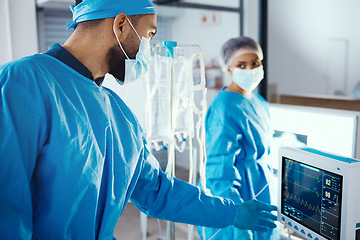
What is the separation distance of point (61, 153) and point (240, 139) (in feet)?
3.17

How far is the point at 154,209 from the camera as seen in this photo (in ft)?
3.85

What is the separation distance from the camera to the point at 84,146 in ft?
2.81

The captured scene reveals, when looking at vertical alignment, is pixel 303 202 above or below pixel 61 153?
below

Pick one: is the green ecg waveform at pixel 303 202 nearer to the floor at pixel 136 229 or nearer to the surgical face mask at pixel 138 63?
the surgical face mask at pixel 138 63

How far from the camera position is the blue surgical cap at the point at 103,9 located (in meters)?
0.93

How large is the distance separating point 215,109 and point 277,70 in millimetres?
2398

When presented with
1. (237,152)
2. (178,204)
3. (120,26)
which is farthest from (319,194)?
(120,26)

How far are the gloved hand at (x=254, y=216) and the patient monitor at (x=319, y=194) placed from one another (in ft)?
0.20

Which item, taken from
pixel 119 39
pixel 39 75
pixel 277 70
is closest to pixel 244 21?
pixel 277 70

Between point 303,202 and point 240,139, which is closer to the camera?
point 303,202

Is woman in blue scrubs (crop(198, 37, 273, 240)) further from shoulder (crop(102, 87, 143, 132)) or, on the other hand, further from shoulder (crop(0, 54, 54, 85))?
shoulder (crop(0, 54, 54, 85))

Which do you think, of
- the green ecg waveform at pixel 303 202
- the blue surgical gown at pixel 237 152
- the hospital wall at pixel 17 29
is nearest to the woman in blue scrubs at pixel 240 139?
the blue surgical gown at pixel 237 152

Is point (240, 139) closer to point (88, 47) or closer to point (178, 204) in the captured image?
point (178, 204)

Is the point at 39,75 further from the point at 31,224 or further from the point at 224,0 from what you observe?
the point at 224,0
